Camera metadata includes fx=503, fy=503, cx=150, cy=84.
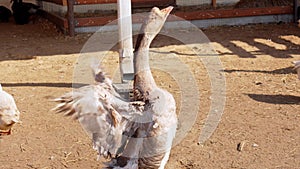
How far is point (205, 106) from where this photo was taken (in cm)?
586

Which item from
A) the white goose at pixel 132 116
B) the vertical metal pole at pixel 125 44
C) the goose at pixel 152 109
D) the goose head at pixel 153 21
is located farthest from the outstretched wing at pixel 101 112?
the vertical metal pole at pixel 125 44

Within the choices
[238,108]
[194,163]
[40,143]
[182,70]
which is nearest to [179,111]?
[238,108]

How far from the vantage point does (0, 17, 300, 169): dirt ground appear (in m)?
4.56

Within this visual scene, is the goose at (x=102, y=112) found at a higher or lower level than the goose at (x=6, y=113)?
higher

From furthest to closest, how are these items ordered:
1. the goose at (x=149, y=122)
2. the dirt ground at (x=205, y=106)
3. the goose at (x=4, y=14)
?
the goose at (x=4, y=14), the dirt ground at (x=205, y=106), the goose at (x=149, y=122)

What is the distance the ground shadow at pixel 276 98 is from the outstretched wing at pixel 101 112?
310 centimetres

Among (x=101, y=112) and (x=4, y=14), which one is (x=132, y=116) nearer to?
(x=101, y=112)

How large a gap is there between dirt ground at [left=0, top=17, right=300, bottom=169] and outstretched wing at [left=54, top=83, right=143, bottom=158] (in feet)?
4.46

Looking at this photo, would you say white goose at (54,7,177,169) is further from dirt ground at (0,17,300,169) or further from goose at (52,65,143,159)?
dirt ground at (0,17,300,169)

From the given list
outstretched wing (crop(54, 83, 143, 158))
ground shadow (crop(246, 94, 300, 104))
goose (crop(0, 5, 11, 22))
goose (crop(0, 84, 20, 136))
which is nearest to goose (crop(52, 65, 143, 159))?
outstretched wing (crop(54, 83, 143, 158))

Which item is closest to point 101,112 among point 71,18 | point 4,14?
point 71,18

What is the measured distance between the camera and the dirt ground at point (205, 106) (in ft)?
15.0

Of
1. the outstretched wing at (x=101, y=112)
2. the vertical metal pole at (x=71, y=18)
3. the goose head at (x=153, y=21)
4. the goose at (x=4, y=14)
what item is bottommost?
the goose at (x=4, y=14)

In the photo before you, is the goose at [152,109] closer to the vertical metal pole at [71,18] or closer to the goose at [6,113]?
the goose at [6,113]
